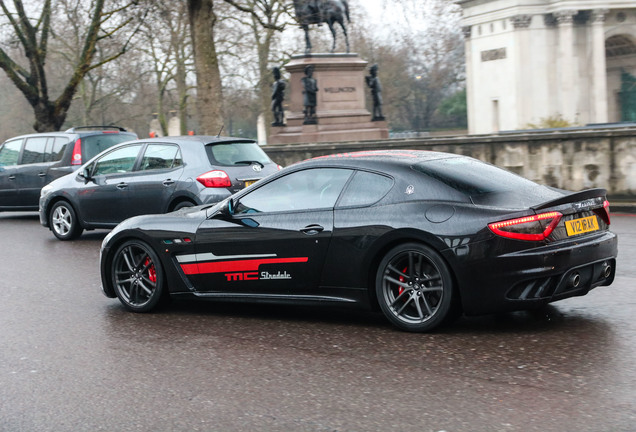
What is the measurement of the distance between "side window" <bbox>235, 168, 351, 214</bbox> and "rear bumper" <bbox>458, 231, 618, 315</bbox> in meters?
1.36

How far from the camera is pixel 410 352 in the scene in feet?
20.1

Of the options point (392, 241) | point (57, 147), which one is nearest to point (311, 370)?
point (392, 241)

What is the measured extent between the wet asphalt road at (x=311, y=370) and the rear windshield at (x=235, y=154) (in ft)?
14.2

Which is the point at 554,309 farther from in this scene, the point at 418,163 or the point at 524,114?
the point at 524,114

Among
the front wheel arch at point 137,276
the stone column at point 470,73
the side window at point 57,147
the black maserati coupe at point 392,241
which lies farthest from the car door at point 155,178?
the stone column at point 470,73

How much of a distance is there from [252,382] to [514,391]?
1.59 meters

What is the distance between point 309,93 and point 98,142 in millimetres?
12118

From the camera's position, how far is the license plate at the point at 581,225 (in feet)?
21.0

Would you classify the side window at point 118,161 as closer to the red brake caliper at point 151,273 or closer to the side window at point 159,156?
the side window at point 159,156

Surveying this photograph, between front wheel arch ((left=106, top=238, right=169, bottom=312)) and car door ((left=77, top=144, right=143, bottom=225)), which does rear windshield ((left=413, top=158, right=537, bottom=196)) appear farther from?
car door ((left=77, top=144, right=143, bottom=225))

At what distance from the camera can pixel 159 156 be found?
12898mm

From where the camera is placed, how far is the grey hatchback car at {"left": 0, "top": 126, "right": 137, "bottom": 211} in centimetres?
1752

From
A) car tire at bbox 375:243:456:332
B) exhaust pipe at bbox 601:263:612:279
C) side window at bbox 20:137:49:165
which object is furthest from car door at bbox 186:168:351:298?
side window at bbox 20:137:49:165

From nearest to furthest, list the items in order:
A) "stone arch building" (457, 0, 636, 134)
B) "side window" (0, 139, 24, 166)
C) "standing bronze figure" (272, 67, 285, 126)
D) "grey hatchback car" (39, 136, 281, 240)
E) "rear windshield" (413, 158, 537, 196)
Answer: "rear windshield" (413, 158, 537, 196) → "grey hatchback car" (39, 136, 281, 240) → "side window" (0, 139, 24, 166) → "standing bronze figure" (272, 67, 285, 126) → "stone arch building" (457, 0, 636, 134)
